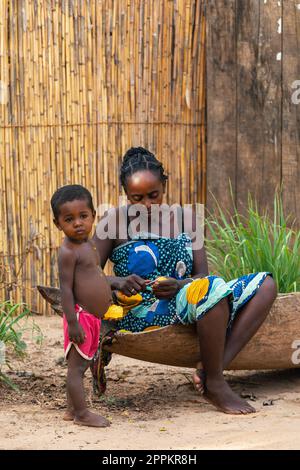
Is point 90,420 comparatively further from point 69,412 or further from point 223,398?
point 223,398

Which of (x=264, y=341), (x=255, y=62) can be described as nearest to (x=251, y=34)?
(x=255, y=62)

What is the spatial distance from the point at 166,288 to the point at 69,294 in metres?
0.51

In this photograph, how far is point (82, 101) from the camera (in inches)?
242

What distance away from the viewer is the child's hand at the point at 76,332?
12.8 ft

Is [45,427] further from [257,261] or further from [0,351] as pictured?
[257,261]

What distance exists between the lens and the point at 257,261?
192 inches

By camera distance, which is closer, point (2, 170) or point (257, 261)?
point (257, 261)

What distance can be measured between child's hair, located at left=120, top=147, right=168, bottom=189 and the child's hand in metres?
0.76

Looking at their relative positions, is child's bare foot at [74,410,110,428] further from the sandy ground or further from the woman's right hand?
the woman's right hand

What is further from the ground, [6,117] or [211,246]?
[6,117]

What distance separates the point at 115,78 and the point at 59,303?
233 centimetres

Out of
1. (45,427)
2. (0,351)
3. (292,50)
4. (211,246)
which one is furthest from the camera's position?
(292,50)

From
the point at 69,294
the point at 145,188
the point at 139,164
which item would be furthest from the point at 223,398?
the point at 139,164

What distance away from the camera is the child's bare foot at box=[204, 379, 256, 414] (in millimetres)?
4129
